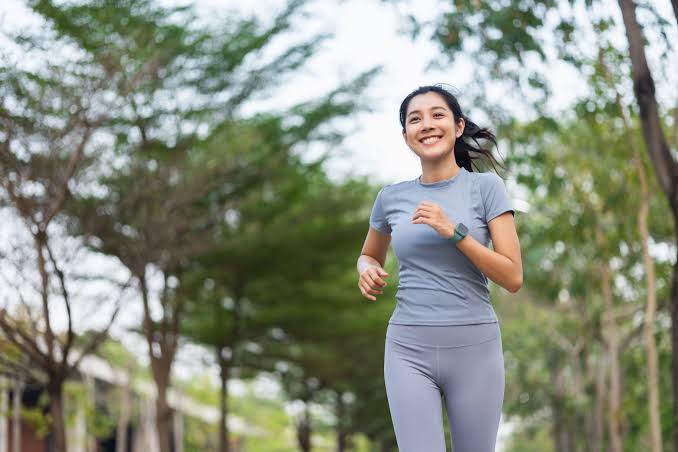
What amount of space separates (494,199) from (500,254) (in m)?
0.17

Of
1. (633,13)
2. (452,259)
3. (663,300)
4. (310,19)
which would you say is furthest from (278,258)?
(452,259)

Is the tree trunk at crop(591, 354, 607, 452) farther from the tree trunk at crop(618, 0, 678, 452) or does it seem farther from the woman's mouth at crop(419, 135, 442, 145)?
the woman's mouth at crop(419, 135, 442, 145)

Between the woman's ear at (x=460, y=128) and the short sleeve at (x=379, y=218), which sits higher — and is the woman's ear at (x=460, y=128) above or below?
above

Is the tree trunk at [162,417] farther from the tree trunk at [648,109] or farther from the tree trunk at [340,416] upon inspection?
the tree trunk at [340,416]

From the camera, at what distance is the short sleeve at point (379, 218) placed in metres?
3.11

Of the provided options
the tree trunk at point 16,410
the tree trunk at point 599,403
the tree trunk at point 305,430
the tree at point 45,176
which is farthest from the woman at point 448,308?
the tree trunk at point 305,430

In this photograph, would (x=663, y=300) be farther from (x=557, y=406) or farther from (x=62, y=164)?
(x=557, y=406)

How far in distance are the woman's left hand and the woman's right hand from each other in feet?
0.74

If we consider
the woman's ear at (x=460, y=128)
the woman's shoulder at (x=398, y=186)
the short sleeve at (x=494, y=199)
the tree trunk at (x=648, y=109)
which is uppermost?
the tree trunk at (x=648, y=109)

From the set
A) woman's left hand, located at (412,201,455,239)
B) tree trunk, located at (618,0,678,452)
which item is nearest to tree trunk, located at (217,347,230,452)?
tree trunk, located at (618,0,678,452)

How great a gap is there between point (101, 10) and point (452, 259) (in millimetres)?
9708

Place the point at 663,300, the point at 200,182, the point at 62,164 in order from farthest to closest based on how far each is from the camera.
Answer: the point at 663,300 < the point at 200,182 < the point at 62,164

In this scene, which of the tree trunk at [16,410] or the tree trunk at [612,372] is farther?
the tree trunk at [16,410]

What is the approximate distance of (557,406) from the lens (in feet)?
97.1
